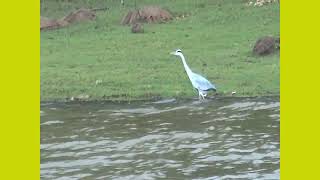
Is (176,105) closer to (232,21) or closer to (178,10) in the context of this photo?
(232,21)

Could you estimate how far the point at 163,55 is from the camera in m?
A: 17.1

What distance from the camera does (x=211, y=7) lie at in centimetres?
2428

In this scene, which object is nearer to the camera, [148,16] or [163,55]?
[163,55]

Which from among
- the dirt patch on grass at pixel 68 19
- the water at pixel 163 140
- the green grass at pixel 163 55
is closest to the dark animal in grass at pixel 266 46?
the green grass at pixel 163 55

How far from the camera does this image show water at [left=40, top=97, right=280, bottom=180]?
26.1 feet

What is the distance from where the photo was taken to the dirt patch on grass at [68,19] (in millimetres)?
22902

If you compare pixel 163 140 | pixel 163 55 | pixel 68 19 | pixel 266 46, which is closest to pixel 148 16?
pixel 68 19

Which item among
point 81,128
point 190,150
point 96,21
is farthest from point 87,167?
point 96,21

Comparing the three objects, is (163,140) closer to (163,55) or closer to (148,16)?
(163,55)

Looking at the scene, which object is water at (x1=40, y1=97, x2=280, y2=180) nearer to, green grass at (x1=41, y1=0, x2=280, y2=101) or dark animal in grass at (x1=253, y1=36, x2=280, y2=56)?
green grass at (x1=41, y1=0, x2=280, y2=101)

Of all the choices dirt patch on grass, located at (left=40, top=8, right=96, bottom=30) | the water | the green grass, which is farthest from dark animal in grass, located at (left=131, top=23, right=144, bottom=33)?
the water

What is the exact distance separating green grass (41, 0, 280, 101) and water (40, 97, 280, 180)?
3.35 ft

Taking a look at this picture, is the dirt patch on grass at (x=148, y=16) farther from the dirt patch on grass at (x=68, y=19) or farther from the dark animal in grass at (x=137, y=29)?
the dirt patch on grass at (x=68, y=19)

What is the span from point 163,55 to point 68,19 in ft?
24.8
